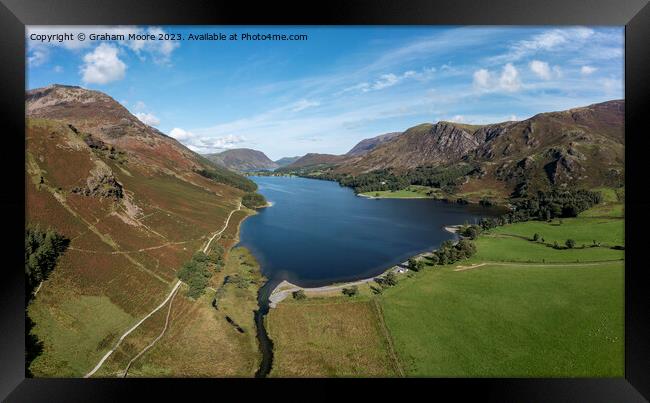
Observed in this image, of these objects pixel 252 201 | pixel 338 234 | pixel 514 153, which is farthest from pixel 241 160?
pixel 514 153

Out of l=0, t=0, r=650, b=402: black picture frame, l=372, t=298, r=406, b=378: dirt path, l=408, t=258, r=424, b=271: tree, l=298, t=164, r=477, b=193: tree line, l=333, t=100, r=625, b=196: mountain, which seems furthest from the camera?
l=298, t=164, r=477, b=193: tree line

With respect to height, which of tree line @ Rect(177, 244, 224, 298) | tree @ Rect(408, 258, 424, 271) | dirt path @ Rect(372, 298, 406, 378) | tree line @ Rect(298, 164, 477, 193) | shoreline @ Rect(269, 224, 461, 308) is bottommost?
dirt path @ Rect(372, 298, 406, 378)

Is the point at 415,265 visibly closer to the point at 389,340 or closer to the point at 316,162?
the point at 389,340

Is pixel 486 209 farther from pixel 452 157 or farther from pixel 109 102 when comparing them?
pixel 109 102

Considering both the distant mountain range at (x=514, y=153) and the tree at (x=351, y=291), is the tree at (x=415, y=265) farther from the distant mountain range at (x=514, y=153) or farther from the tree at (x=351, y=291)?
the distant mountain range at (x=514, y=153)

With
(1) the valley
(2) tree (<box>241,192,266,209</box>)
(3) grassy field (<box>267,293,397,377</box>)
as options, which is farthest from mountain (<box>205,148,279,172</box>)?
(3) grassy field (<box>267,293,397,377</box>)

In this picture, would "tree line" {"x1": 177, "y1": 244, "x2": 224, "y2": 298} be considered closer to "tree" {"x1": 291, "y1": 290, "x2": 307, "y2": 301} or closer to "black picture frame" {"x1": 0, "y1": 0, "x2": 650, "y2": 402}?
"tree" {"x1": 291, "y1": 290, "x2": 307, "y2": 301}
